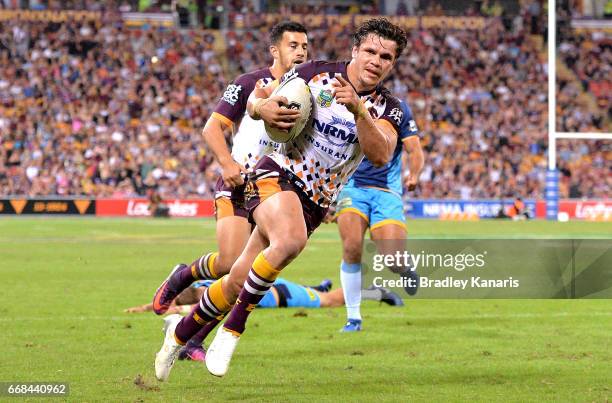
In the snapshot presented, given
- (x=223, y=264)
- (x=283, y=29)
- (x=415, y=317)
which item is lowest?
(x=415, y=317)

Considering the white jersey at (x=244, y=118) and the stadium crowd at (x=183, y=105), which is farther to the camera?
the stadium crowd at (x=183, y=105)

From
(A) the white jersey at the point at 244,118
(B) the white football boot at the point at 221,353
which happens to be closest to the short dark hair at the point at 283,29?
(A) the white jersey at the point at 244,118

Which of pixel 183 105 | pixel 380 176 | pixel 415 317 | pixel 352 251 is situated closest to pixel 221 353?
pixel 352 251

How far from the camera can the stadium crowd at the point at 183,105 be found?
38.2 meters

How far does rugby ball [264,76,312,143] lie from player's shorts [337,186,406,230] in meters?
4.27

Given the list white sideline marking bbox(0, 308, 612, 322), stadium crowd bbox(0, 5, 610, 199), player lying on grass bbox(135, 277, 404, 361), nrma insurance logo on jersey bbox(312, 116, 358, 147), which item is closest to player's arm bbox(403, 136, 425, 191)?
white sideline marking bbox(0, 308, 612, 322)

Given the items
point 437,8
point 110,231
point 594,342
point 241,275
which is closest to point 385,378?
point 241,275

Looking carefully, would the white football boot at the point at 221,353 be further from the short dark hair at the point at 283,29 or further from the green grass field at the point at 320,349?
the short dark hair at the point at 283,29

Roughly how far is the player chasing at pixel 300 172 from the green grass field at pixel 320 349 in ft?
1.59

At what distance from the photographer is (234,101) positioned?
844cm

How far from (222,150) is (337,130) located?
1035mm

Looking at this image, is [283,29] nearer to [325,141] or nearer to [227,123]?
[227,123]

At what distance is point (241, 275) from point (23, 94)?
35169mm

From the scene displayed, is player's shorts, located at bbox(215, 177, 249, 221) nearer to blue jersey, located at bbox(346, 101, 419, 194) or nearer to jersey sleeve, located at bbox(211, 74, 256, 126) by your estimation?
jersey sleeve, located at bbox(211, 74, 256, 126)
